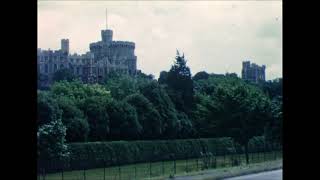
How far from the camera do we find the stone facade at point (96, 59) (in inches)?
2499

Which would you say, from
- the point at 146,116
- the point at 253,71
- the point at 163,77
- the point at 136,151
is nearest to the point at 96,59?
the point at 253,71

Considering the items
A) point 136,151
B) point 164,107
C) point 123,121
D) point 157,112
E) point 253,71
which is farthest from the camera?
point 253,71

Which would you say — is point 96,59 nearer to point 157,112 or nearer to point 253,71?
point 253,71

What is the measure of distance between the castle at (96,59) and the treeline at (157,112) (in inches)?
750

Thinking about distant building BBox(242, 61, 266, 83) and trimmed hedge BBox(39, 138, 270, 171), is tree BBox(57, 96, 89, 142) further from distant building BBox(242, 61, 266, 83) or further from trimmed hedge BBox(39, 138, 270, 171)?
distant building BBox(242, 61, 266, 83)

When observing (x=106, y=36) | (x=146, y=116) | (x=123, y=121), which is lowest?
(x=123, y=121)

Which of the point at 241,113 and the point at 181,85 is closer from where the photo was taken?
the point at 241,113

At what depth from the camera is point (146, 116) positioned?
36.4m

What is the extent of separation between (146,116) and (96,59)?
34267 mm

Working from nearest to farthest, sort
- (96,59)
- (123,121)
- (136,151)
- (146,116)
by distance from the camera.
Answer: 1. (136,151)
2. (123,121)
3. (146,116)
4. (96,59)

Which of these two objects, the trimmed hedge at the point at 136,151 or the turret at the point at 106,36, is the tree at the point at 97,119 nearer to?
the trimmed hedge at the point at 136,151

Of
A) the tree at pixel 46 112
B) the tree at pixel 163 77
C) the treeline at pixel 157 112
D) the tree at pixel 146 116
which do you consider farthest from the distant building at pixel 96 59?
the tree at pixel 46 112
